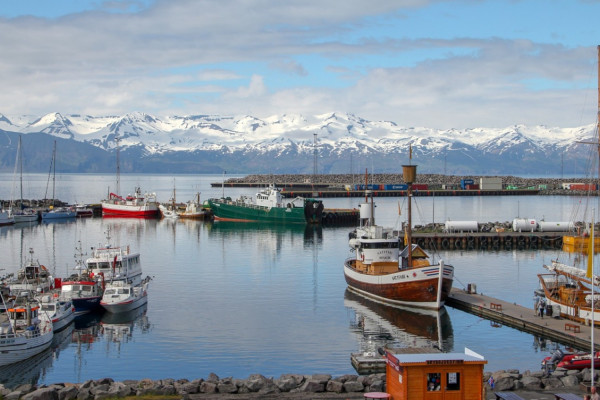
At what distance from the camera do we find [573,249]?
70.5 m

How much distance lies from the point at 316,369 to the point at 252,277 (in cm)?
2536

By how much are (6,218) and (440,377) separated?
90.8 m

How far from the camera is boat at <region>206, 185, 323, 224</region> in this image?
10269cm

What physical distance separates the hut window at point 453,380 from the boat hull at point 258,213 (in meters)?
79.8

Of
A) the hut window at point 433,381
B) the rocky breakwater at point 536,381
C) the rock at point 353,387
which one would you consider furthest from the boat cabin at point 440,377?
the rocky breakwater at point 536,381

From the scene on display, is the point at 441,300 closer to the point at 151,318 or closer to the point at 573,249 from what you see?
the point at 151,318

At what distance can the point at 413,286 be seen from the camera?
42531mm

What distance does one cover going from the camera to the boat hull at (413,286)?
1645 inches

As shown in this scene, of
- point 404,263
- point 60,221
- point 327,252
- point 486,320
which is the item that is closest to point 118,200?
point 60,221

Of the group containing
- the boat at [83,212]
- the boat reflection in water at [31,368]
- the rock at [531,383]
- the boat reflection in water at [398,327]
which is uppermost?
the boat at [83,212]

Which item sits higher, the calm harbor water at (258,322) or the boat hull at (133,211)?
the boat hull at (133,211)

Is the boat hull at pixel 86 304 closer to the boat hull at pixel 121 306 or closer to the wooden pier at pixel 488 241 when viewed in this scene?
the boat hull at pixel 121 306

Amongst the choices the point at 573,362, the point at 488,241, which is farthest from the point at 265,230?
the point at 573,362

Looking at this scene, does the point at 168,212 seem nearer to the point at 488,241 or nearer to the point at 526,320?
the point at 488,241
